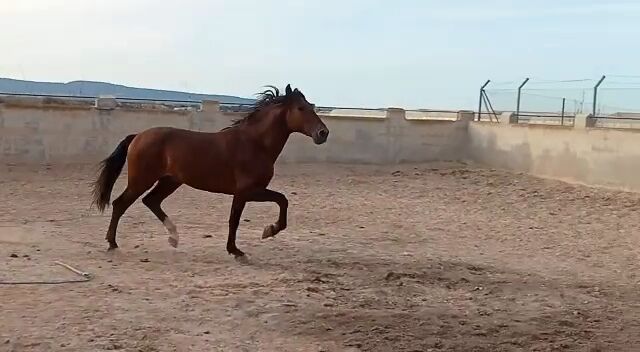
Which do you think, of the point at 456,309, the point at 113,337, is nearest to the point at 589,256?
the point at 456,309

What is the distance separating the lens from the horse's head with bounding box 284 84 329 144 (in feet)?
29.0

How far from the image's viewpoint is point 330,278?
7961mm

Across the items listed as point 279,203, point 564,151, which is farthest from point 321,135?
point 564,151

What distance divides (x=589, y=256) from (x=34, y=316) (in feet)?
22.9

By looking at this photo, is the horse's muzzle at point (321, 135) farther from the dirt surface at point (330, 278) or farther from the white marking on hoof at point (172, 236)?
the white marking on hoof at point (172, 236)

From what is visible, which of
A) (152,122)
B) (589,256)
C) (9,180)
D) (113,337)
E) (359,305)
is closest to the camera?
(113,337)

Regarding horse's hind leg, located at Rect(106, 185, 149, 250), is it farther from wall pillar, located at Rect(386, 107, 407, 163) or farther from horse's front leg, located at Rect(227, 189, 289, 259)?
wall pillar, located at Rect(386, 107, 407, 163)

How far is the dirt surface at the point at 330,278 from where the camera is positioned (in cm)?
593

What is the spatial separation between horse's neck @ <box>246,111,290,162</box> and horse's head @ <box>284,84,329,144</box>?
0.34 feet

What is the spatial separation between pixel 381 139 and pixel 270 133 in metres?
12.9

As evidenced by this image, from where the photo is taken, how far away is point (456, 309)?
6.95 meters

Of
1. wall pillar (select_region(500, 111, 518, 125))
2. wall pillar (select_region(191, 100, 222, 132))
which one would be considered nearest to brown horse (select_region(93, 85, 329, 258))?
wall pillar (select_region(191, 100, 222, 132))

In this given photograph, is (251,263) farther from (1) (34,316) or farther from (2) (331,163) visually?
(2) (331,163)

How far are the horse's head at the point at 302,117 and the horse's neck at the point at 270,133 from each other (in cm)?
10
